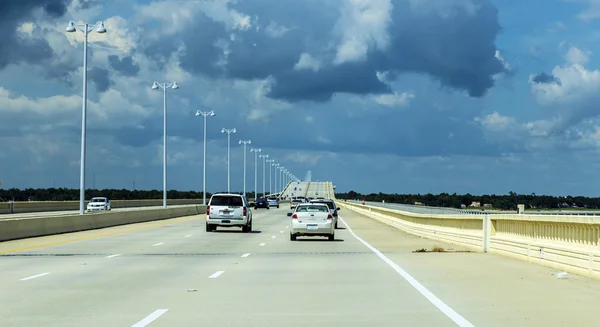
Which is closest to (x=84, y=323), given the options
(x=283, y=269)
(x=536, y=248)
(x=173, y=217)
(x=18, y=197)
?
(x=283, y=269)

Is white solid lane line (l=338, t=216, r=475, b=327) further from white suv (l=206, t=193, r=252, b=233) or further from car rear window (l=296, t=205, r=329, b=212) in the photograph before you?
white suv (l=206, t=193, r=252, b=233)

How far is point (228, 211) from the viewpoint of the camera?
43344 mm

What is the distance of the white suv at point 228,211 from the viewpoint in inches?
1706

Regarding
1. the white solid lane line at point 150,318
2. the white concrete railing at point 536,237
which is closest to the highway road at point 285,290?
the white solid lane line at point 150,318

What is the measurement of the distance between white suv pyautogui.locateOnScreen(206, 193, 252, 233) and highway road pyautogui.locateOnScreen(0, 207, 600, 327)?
52.8ft

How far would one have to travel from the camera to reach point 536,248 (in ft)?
71.8

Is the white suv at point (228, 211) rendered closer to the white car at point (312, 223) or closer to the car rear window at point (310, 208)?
the car rear window at point (310, 208)

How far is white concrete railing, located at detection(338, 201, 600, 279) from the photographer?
59.6 ft

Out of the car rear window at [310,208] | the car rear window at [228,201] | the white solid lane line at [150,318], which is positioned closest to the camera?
A: the white solid lane line at [150,318]

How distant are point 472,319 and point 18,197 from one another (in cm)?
14130

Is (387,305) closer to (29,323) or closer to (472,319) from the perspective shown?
(472,319)

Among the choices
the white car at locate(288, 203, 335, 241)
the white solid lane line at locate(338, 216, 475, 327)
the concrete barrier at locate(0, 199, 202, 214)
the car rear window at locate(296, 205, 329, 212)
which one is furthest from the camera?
the concrete barrier at locate(0, 199, 202, 214)

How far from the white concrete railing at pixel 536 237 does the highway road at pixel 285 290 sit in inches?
16.2

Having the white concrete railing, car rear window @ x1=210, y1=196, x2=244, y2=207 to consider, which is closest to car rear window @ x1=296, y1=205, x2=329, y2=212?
the white concrete railing
